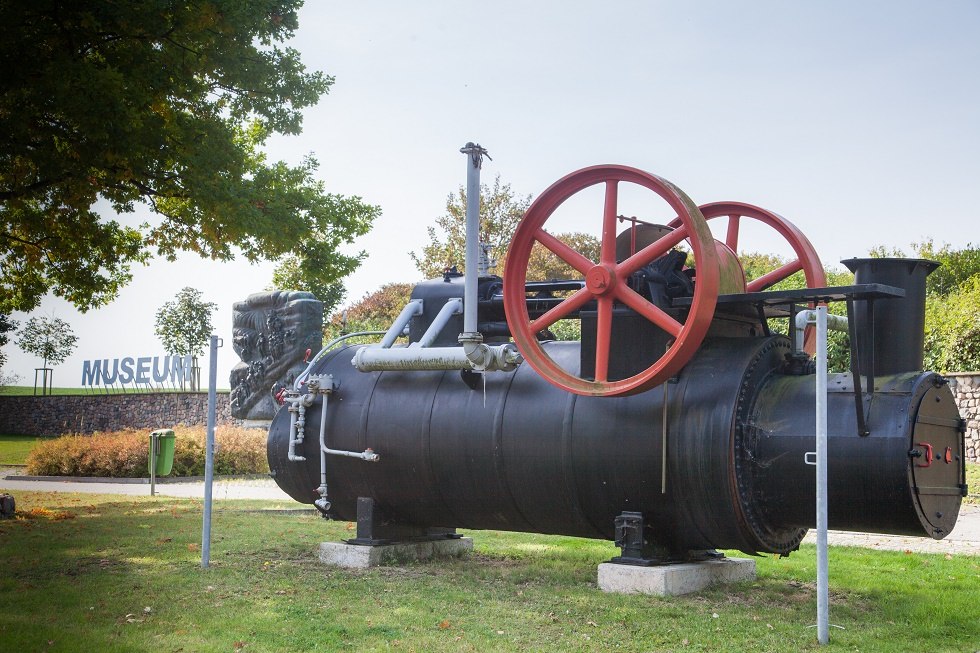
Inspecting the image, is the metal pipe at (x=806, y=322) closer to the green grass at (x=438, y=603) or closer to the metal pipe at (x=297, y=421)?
the green grass at (x=438, y=603)

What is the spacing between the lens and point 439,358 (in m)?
8.10

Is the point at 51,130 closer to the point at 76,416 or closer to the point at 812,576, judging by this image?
the point at 812,576

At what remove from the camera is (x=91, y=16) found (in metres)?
10.3

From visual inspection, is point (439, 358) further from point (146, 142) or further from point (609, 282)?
point (146, 142)

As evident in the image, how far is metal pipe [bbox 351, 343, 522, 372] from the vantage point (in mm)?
7734

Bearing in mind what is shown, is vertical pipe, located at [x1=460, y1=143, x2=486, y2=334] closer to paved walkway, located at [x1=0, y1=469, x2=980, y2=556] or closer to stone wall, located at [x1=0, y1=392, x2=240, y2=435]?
paved walkway, located at [x1=0, y1=469, x2=980, y2=556]

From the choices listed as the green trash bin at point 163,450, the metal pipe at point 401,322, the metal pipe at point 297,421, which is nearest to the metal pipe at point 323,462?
the metal pipe at point 297,421


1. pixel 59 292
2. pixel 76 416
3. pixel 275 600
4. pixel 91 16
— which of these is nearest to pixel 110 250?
pixel 59 292

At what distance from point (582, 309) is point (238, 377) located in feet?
64.3

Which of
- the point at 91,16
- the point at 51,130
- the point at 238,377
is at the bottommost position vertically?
the point at 238,377

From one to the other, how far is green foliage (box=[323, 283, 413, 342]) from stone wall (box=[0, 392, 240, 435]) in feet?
25.6

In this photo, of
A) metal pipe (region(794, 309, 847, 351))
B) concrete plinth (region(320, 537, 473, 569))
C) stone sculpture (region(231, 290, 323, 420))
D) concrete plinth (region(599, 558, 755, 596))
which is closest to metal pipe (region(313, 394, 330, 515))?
concrete plinth (region(320, 537, 473, 569))

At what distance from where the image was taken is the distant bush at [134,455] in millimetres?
19938

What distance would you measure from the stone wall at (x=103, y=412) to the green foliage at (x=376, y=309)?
7.81 meters
